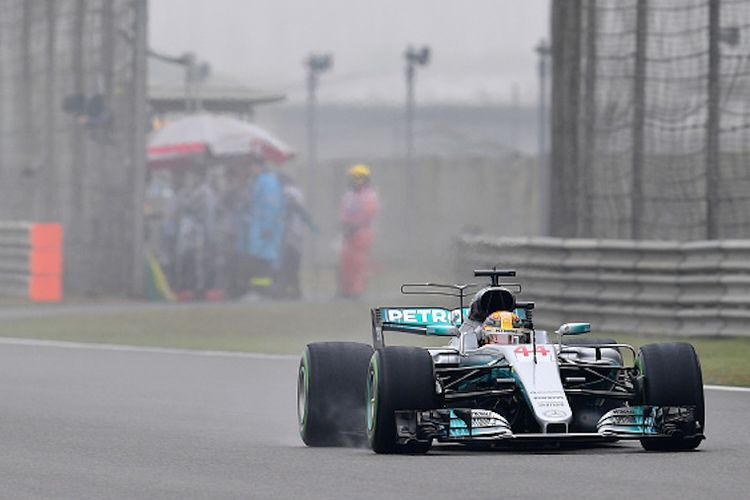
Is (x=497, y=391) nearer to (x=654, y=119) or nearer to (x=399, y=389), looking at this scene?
(x=399, y=389)

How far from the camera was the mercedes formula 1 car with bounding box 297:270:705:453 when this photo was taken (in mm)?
10578

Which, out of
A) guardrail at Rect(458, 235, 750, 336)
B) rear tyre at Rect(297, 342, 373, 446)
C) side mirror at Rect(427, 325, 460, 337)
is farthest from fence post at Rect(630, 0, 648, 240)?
rear tyre at Rect(297, 342, 373, 446)

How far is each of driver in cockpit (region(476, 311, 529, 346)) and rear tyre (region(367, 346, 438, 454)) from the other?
0.72 m

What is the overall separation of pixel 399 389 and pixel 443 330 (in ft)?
4.16

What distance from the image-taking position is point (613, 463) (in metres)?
10.3

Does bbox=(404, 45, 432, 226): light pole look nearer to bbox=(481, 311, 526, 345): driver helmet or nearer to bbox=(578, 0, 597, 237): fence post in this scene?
bbox=(578, 0, 597, 237): fence post

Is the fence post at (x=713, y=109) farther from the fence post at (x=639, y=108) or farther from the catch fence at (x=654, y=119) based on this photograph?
the fence post at (x=639, y=108)

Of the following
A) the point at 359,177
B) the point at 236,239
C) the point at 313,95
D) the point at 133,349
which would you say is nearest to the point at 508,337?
the point at 133,349

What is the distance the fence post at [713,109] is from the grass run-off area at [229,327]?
1.43 metres

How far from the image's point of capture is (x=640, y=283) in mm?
20844

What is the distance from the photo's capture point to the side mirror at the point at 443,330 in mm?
11734

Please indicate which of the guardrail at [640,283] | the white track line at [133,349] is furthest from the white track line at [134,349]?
the guardrail at [640,283]

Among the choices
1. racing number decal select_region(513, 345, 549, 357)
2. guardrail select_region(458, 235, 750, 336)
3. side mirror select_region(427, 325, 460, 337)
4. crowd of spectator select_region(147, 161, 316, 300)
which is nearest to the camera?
racing number decal select_region(513, 345, 549, 357)

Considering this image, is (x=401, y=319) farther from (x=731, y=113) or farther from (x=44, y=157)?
(x=44, y=157)
